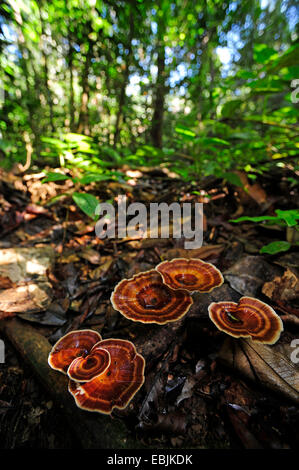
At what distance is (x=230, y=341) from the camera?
4.92ft

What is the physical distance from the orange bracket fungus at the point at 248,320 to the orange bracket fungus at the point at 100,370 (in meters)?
0.60

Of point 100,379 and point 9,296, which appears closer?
point 100,379

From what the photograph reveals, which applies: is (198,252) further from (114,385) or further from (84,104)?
(84,104)

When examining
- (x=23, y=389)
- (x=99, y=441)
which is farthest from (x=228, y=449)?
(x=23, y=389)

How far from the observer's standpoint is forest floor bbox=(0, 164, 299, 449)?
1187 mm

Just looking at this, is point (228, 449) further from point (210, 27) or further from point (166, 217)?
point (210, 27)

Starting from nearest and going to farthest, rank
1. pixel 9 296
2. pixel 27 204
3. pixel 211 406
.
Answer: pixel 211 406 → pixel 9 296 → pixel 27 204

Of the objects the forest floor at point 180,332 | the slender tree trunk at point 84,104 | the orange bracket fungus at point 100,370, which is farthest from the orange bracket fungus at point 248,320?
the slender tree trunk at point 84,104

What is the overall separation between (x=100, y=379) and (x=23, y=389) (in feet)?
2.47

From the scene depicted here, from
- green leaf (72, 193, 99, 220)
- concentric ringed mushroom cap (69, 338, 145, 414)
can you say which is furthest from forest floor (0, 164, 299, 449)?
green leaf (72, 193, 99, 220)

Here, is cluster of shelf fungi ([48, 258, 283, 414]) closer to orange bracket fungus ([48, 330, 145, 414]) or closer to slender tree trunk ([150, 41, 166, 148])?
orange bracket fungus ([48, 330, 145, 414])

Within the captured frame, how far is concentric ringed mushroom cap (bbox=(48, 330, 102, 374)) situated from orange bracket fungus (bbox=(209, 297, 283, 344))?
2.97 ft

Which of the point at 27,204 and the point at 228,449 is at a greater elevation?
the point at 27,204

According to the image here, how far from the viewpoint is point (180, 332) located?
1.66 metres
